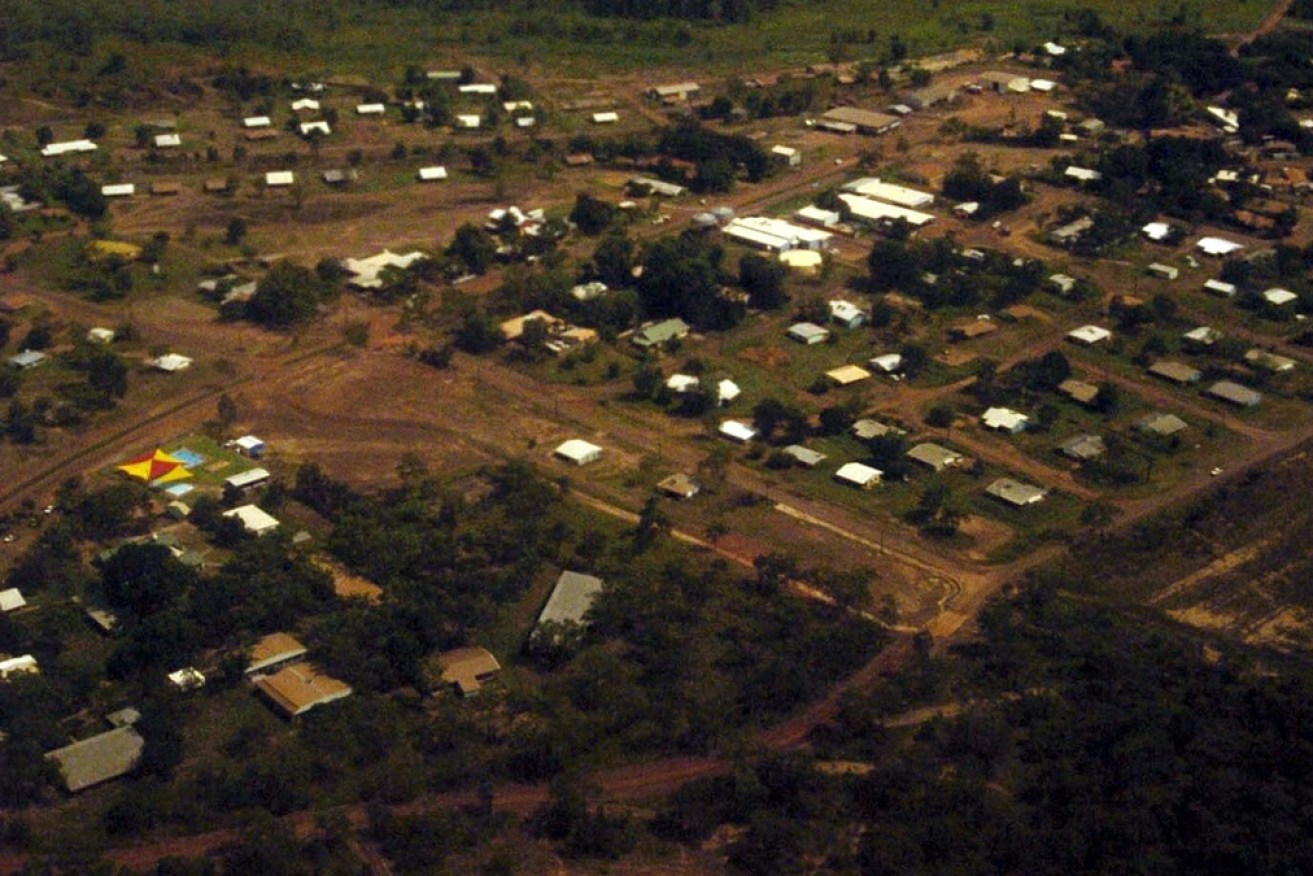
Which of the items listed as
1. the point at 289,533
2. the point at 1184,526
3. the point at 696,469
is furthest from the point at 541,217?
the point at 1184,526

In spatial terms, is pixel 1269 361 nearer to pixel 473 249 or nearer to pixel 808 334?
pixel 808 334

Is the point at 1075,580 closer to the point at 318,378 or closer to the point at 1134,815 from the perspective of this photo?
the point at 1134,815

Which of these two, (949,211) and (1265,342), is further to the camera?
(949,211)

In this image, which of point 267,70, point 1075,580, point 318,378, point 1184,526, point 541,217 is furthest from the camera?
point 267,70

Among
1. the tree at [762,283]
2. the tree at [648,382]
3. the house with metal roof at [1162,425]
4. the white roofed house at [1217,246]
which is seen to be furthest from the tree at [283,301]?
the white roofed house at [1217,246]

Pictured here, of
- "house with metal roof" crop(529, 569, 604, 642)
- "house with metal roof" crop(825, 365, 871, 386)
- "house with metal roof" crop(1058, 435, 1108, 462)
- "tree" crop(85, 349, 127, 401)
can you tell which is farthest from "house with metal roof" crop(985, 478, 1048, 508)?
"tree" crop(85, 349, 127, 401)

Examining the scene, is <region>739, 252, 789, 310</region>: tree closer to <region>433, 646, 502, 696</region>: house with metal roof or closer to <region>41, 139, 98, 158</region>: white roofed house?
<region>433, 646, 502, 696</region>: house with metal roof
